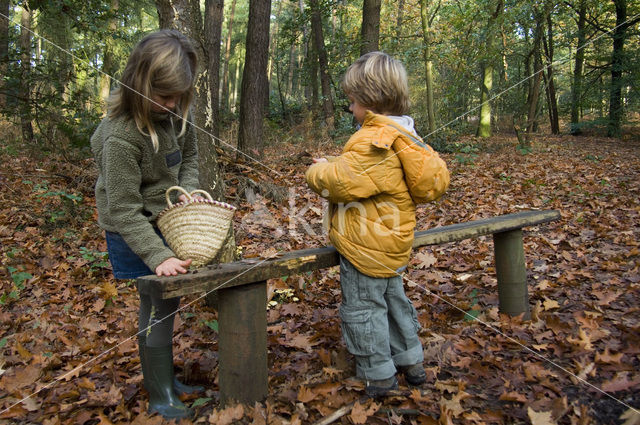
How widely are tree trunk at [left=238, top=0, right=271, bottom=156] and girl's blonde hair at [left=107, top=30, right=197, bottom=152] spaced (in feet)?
19.2

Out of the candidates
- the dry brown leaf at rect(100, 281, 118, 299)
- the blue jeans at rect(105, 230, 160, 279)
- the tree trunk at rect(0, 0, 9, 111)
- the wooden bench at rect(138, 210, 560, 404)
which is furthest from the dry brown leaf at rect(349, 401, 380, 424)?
the tree trunk at rect(0, 0, 9, 111)

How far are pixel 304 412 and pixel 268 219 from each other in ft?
11.9

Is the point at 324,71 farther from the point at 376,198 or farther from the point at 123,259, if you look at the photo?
the point at 123,259

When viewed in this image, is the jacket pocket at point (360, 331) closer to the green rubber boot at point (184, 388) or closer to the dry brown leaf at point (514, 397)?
the dry brown leaf at point (514, 397)

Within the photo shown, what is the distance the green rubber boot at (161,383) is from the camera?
7.54ft

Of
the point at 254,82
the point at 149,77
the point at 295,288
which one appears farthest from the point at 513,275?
the point at 254,82

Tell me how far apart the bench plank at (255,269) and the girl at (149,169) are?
0.11 meters

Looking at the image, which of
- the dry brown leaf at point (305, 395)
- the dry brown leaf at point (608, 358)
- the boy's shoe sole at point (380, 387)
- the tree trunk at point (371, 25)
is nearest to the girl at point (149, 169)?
the dry brown leaf at point (305, 395)

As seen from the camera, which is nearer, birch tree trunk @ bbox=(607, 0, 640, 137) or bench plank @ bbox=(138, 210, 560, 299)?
bench plank @ bbox=(138, 210, 560, 299)

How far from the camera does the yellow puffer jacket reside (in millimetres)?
2227

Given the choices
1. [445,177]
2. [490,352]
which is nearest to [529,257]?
[490,352]

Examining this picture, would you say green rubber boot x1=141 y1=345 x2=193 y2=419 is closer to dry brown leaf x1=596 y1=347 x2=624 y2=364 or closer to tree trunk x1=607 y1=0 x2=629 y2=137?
dry brown leaf x1=596 y1=347 x2=624 y2=364

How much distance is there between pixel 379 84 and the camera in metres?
2.34

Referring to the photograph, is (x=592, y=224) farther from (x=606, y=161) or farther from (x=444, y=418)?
(x=606, y=161)
